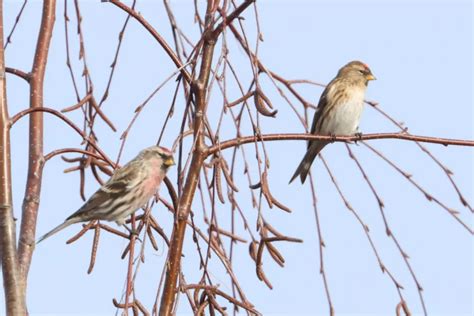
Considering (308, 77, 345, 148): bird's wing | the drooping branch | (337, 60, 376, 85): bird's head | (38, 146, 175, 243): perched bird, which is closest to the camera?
the drooping branch

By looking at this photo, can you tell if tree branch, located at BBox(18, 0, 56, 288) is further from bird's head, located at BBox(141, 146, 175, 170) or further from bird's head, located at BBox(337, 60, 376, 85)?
bird's head, located at BBox(337, 60, 376, 85)

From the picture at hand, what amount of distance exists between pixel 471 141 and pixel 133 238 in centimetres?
130

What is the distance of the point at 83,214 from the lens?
436 centimetres

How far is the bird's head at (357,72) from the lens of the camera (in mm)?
7039

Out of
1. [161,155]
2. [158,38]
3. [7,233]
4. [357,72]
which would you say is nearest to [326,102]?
[357,72]

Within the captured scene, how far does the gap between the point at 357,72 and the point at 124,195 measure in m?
3.35

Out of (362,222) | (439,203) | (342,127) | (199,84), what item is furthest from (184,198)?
(342,127)

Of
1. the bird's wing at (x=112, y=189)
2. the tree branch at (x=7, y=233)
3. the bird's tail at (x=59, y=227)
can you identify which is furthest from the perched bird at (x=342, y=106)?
the tree branch at (x=7, y=233)

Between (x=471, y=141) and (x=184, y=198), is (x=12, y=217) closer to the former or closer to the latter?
(x=184, y=198)

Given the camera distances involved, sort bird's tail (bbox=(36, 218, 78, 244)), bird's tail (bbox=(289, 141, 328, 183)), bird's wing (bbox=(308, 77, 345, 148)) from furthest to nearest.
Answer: bird's wing (bbox=(308, 77, 345, 148)), bird's tail (bbox=(289, 141, 328, 183)), bird's tail (bbox=(36, 218, 78, 244))

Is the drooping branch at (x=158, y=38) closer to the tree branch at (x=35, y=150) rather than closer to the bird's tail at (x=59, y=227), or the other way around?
the tree branch at (x=35, y=150)

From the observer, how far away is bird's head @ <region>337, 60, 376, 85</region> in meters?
7.04

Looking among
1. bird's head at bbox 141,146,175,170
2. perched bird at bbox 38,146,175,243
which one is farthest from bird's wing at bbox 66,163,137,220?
bird's head at bbox 141,146,175,170

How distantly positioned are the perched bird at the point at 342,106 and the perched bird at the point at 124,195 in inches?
86.3
